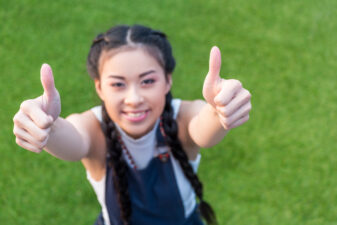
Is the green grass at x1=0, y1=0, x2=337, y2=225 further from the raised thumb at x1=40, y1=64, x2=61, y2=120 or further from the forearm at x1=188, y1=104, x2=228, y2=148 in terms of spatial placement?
the raised thumb at x1=40, y1=64, x2=61, y2=120

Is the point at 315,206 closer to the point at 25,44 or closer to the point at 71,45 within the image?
the point at 71,45

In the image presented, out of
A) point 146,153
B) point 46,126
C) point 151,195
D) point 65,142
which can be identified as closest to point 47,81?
point 46,126

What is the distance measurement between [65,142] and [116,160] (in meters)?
0.35

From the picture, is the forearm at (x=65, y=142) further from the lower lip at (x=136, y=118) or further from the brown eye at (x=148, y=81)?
the brown eye at (x=148, y=81)

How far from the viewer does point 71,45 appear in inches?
148

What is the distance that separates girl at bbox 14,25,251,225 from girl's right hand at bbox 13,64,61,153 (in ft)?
0.06

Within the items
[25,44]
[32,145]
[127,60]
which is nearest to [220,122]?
[127,60]

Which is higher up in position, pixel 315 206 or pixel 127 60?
pixel 127 60

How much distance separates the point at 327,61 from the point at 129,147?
2.41 m

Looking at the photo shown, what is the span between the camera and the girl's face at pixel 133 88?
1712 millimetres

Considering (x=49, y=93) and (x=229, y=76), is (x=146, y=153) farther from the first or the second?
(x=229, y=76)

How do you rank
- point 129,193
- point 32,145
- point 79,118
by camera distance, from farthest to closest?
point 129,193 < point 79,118 < point 32,145

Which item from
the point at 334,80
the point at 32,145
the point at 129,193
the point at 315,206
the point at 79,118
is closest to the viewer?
the point at 32,145

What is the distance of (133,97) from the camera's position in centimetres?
168
